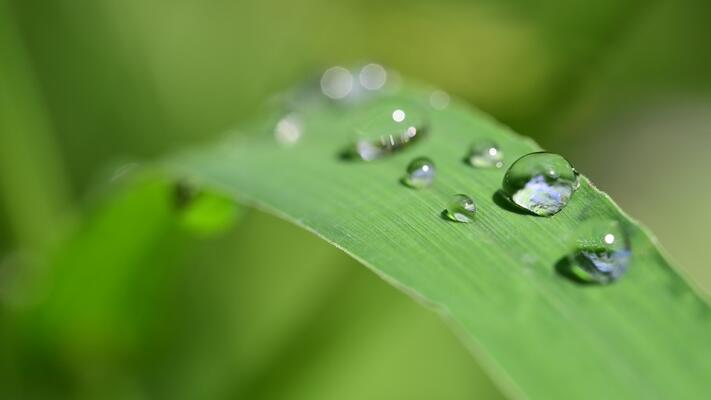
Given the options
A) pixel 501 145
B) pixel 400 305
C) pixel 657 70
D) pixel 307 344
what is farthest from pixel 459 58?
pixel 501 145

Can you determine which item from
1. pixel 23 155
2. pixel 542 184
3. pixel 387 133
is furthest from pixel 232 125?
pixel 542 184

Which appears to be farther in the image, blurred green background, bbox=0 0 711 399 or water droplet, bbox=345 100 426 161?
blurred green background, bbox=0 0 711 399

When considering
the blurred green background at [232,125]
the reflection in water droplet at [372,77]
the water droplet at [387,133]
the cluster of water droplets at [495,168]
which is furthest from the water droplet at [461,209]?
the reflection in water droplet at [372,77]

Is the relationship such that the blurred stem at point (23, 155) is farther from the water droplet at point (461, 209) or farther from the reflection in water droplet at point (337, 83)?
the water droplet at point (461, 209)

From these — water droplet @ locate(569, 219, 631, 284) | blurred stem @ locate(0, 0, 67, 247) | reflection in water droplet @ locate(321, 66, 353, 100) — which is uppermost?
reflection in water droplet @ locate(321, 66, 353, 100)

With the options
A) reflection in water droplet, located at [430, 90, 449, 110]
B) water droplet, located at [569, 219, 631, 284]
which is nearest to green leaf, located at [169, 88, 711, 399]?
water droplet, located at [569, 219, 631, 284]

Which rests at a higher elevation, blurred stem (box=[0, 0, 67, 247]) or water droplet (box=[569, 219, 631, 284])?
water droplet (box=[569, 219, 631, 284])

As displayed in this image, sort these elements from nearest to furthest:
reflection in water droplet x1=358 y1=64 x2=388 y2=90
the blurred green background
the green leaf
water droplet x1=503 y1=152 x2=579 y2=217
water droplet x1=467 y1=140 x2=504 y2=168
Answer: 1. the green leaf
2. water droplet x1=503 y1=152 x2=579 y2=217
3. water droplet x1=467 y1=140 x2=504 y2=168
4. the blurred green background
5. reflection in water droplet x1=358 y1=64 x2=388 y2=90

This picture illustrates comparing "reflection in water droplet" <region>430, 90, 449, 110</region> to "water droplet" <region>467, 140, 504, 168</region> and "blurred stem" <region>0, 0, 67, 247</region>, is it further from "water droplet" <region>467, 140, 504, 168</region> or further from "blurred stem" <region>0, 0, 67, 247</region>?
"blurred stem" <region>0, 0, 67, 247</region>

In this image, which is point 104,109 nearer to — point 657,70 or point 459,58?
point 459,58
